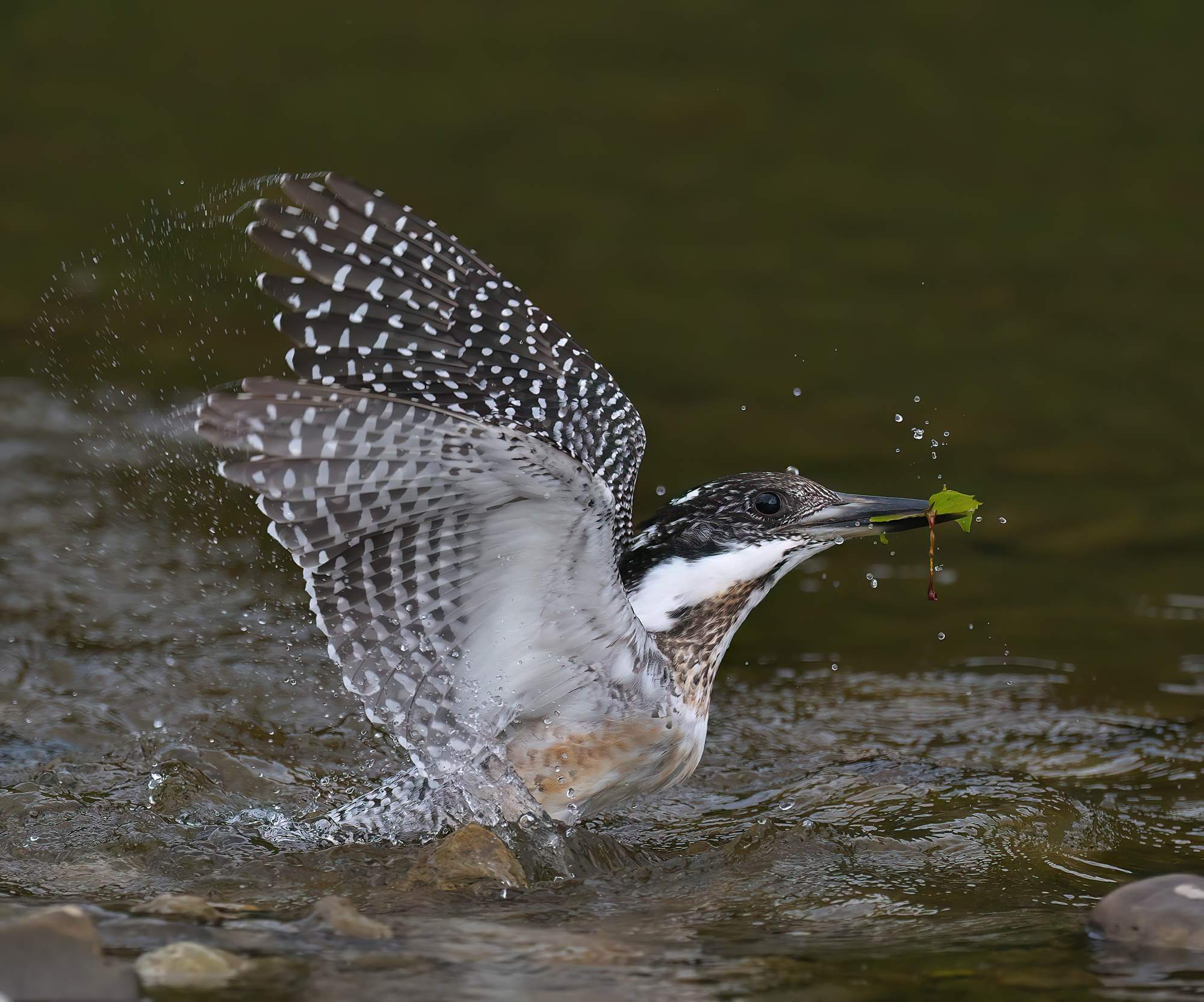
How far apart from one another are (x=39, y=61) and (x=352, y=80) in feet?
10.2

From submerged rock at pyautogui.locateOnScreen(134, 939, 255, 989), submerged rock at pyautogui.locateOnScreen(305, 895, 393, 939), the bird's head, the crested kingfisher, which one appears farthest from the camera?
the bird's head

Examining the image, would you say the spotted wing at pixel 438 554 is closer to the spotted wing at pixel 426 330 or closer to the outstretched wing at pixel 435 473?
the outstretched wing at pixel 435 473

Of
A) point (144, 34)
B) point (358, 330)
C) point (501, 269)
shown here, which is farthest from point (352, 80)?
point (358, 330)

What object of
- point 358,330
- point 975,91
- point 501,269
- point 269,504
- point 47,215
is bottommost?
point 269,504

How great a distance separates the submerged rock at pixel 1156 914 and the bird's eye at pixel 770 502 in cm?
166

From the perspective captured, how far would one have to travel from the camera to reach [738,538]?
5.50 meters

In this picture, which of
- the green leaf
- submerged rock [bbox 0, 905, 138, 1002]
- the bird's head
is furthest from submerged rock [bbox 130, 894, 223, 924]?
the green leaf

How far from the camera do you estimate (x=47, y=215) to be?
1258 cm

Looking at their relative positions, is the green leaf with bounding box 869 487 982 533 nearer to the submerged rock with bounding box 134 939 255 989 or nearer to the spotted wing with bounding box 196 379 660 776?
the spotted wing with bounding box 196 379 660 776

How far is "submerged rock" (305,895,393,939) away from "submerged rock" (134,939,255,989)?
321 mm

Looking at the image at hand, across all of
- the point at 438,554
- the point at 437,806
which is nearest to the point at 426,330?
the point at 438,554

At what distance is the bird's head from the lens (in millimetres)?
5461

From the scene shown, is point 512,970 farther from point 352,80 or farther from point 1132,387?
point 352,80

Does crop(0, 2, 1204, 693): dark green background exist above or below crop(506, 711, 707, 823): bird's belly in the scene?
above
